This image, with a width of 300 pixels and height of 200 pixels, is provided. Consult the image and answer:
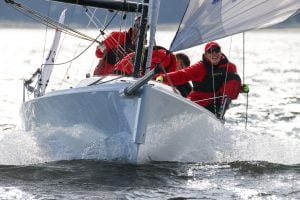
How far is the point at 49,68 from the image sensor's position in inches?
459

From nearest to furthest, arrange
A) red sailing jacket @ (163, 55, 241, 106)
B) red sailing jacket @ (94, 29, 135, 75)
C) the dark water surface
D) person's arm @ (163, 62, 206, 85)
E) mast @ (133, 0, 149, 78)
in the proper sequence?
1. the dark water surface
2. mast @ (133, 0, 149, 78)
3. person's arm @ (163, 62, 206, 85)
4. red sailing jacket @ (163, 55, 241, 106)
5. red sailing jacket @ (94, 29, 135, 75)

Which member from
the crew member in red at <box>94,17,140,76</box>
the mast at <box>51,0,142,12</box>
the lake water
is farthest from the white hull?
the crew member in red at <box>94,17,140,76</box>

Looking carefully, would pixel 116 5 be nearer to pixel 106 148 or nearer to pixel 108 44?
pixel 106 148

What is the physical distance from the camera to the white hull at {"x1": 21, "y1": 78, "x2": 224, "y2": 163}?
25.1 feet

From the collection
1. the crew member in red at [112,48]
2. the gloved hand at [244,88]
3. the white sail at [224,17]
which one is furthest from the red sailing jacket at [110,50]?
the white sail at [224,17]

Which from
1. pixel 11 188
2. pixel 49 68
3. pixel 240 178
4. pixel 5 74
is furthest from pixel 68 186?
pixel 5 74

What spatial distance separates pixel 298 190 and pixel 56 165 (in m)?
2.47

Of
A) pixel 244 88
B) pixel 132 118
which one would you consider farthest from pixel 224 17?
pixel 244 88

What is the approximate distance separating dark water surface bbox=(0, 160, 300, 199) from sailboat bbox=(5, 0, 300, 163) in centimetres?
19

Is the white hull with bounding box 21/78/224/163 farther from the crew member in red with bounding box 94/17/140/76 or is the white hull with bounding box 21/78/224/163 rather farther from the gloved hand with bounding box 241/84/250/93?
the crew member in red with bounding box 94/17/140/76

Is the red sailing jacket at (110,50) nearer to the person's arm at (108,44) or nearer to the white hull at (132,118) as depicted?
the person's arm at (108,44)

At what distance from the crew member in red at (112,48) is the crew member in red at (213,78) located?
0.84m

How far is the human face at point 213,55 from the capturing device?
9523 mm

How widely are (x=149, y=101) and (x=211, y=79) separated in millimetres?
2371
